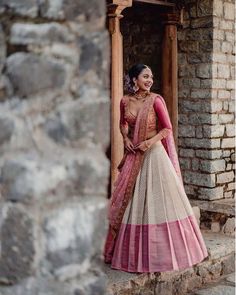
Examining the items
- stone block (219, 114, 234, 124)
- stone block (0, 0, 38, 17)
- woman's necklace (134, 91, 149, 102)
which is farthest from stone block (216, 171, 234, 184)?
stone block (0, 0, 38, 17)

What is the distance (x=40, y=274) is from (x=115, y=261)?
113 inches

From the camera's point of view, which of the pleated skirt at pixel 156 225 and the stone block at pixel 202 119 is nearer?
the pleated skirt at pixel 156 225

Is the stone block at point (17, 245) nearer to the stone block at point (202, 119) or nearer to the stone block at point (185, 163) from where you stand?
the stone block at point (202, 119)

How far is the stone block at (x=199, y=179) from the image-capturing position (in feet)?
20.3

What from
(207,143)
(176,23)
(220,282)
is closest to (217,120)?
(207,143)

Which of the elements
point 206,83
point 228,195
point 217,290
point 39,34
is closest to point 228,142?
point 228,195

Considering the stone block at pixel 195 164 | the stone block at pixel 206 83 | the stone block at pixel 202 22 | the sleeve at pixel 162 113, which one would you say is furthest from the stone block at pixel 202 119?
the sleeve at pixel 162 113

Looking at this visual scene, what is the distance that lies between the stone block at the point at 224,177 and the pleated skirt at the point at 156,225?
1.77 meters

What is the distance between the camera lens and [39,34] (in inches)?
66.0

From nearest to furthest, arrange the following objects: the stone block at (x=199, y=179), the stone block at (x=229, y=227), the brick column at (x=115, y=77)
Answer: the brick column at (x=115, y=77), the stone block at (x=229, y=227), the stone block at (x=199, y=179)

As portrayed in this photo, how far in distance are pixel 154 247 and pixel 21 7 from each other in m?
2.98

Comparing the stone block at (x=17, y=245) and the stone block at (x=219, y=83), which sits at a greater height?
the stone block at (x=219, y=83)

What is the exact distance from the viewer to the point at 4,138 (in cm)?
166

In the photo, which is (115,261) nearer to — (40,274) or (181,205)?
(181,205)
